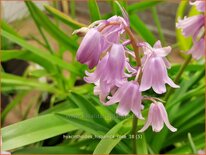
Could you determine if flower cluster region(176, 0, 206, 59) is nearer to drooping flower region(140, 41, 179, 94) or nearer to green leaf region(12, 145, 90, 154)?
drooping flower region(140, 41, 179, 94)

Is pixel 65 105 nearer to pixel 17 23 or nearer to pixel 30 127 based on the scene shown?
pixel 30 127

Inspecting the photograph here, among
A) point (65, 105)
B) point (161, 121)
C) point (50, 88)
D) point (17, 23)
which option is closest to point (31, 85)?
point (50, 88)

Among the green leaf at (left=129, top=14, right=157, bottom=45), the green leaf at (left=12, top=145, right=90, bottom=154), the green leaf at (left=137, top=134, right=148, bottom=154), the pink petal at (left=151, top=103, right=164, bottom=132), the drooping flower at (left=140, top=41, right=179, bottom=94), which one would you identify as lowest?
the pink petal at (left=151, top=103, right=164, bottom=132)

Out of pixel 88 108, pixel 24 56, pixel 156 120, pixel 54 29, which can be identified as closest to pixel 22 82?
pixel 24 56

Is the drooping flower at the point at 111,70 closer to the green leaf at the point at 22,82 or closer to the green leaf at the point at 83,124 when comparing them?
the green leaf at the point at 83,124

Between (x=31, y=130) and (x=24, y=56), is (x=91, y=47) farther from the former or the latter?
(x=24, y=56)

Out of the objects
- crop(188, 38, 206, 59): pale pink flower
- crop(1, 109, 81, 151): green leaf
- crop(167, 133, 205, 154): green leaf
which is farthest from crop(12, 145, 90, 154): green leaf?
crop(188, 38, 206, 59): pale pink flower

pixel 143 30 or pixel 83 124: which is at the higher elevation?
pixel 143 30
